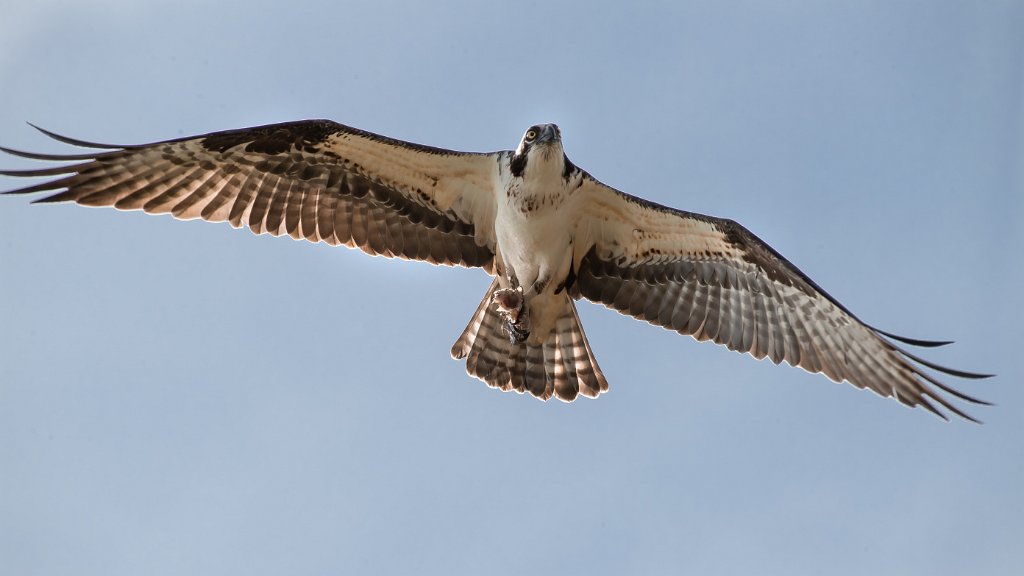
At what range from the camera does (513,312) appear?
29.6 feet

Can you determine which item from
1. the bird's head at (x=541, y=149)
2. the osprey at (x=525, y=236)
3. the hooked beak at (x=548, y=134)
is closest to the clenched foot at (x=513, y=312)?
the osprey at (x=525, y=236)

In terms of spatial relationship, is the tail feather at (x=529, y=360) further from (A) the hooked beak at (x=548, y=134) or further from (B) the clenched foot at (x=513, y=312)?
(A) the hooked beak at (x=548, y=134)

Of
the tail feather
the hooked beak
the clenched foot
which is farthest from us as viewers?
the tail feather

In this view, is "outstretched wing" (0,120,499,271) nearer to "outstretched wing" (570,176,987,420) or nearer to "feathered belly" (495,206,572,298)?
"feathered belly" (495,206,572,298)

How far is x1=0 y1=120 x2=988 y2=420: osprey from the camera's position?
27.9 ft

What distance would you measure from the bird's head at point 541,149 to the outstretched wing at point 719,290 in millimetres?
729

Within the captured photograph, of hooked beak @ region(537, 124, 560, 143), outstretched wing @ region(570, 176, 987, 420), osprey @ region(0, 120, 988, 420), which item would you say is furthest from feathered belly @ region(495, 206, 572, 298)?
hooked beak @ region(537, 124, 560, 143)

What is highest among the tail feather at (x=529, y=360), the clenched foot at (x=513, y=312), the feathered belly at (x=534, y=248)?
the feathered belly at (x=534, y=248)

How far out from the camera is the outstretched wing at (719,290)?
9.03 m

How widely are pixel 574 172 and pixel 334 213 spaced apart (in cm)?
223

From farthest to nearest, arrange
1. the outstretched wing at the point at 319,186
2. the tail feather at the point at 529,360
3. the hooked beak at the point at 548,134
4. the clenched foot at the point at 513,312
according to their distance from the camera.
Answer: the tail feather at the point at 529,360, the clenched foot at the point at 513,312, the outstretched wing at the point at 319,186, the hooked beak at the point at 548,134

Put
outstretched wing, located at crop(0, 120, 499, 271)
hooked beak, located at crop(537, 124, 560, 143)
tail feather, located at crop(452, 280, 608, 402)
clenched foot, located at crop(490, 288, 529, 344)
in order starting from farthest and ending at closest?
tail feather, located at crop(452, 280, 608, 402)
clenched foot, located at crop(490, 288, 529, 344)
outstretched wing, located at crop(0, 120, 499, 271)
hooked beak, located at crop(537, 124, 560, 143)

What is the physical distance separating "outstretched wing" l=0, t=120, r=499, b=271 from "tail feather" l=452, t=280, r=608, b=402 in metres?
0.60

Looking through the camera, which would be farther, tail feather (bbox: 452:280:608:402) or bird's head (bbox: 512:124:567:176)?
tail feather (bbox: 452:280:608:402)
